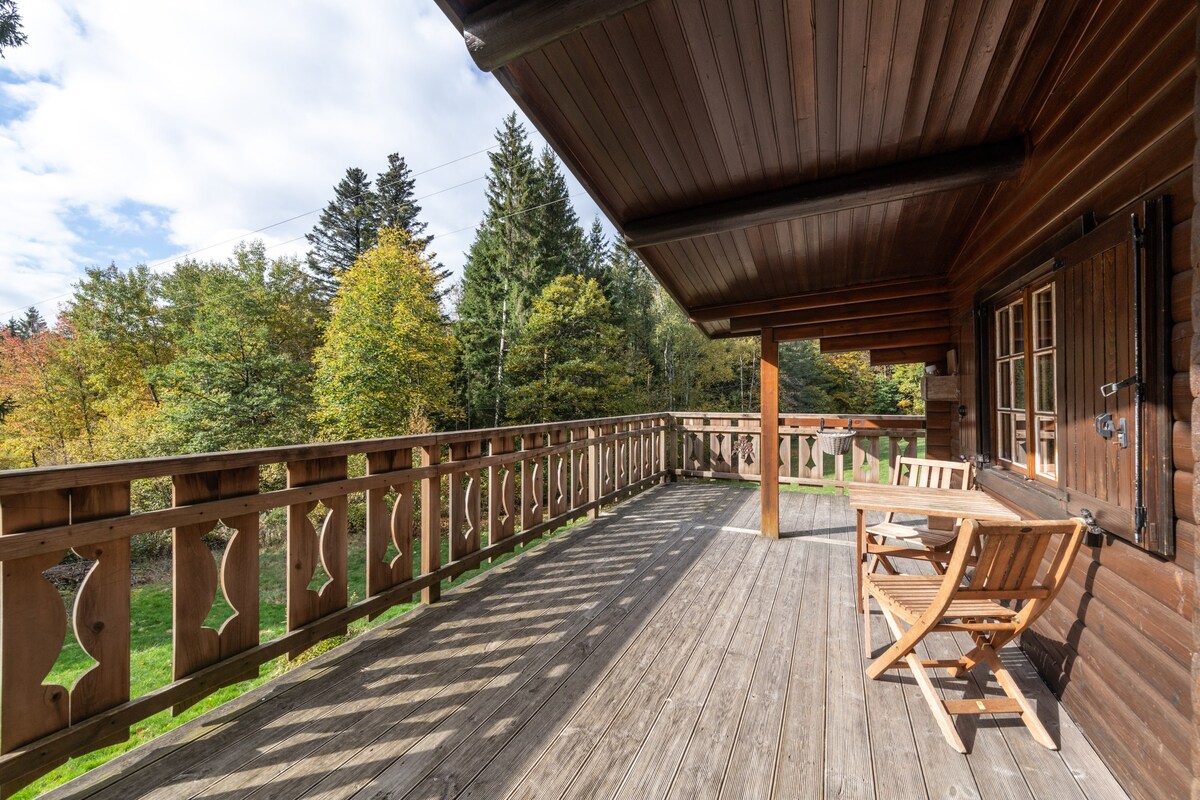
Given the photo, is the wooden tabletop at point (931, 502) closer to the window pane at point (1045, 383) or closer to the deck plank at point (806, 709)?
the window pane at point (1045, 383)

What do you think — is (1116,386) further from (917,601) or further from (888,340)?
(888,340)

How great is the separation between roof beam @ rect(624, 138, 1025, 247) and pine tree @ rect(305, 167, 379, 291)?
2105 cm

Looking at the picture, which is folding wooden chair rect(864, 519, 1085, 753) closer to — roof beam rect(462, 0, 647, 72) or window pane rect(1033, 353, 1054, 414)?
window pane rect(1033, 353, 1054, 414)

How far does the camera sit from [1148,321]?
133cm

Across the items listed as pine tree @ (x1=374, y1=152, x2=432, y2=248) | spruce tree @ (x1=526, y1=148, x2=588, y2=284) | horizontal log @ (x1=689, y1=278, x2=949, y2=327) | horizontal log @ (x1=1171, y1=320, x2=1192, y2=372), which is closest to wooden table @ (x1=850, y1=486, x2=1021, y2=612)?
horizontal log @ (x1=1171, y1=320, x2=1192, y2=372)

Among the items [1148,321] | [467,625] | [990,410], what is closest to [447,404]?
[467,625]

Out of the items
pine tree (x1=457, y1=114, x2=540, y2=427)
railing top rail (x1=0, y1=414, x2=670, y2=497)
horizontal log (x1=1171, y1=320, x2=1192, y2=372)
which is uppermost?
pine tree (x1=457, y1=114, x2=540, y2=427)

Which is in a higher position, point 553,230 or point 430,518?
point 553,230

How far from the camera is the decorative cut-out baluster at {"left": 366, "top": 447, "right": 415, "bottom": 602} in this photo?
2.29m

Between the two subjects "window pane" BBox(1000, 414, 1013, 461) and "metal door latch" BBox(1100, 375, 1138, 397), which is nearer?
"metal door latch" BBox(1100, 375, 1138, 397)

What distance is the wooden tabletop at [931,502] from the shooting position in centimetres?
219

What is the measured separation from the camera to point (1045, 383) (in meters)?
2.25

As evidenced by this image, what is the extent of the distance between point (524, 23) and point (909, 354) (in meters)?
4.93

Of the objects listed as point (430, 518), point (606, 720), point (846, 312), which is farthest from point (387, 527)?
point (846, 312)
